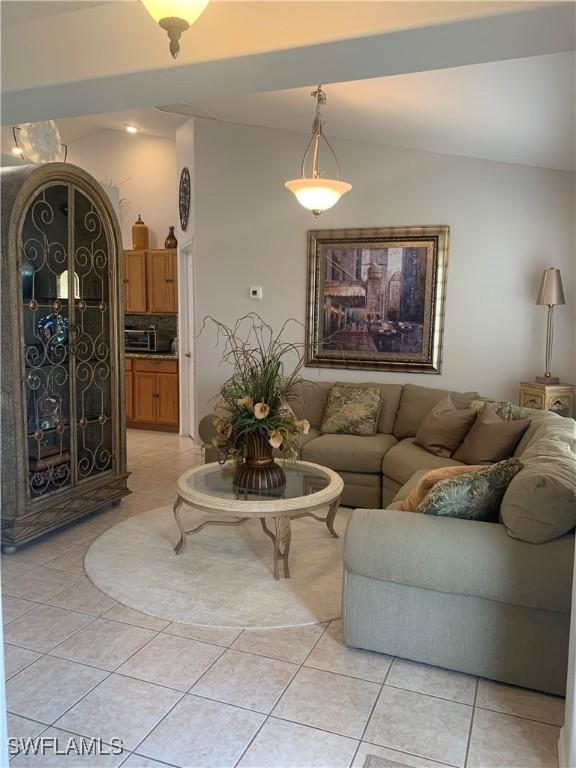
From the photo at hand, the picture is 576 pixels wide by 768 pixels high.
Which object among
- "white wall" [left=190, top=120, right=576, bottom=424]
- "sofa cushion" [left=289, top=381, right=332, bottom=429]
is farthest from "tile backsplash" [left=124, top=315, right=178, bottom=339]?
"sofa cushion" [left=289, top=381, right=332, bottom=429]

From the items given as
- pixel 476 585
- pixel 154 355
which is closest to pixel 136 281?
pixel 154 355

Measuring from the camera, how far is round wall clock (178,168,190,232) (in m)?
6.09

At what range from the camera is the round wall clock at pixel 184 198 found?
6090 mm

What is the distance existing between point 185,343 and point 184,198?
Result: 155 centimetres

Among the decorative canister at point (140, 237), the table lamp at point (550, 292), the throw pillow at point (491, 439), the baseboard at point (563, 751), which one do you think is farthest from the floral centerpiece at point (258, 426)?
the decorative canister at point (140, 237)

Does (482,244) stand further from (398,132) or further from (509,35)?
(509,35)

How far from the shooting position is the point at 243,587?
3.23 m

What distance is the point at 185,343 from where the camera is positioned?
6758 millimetres

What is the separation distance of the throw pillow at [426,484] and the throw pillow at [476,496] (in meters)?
0.16

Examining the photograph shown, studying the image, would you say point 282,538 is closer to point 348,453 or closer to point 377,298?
point 348,453

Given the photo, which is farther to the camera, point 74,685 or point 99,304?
point 99,304

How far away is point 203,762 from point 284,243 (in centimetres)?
444

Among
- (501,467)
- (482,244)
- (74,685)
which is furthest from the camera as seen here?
(482,244)

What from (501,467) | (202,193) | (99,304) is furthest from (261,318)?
(501,467)
